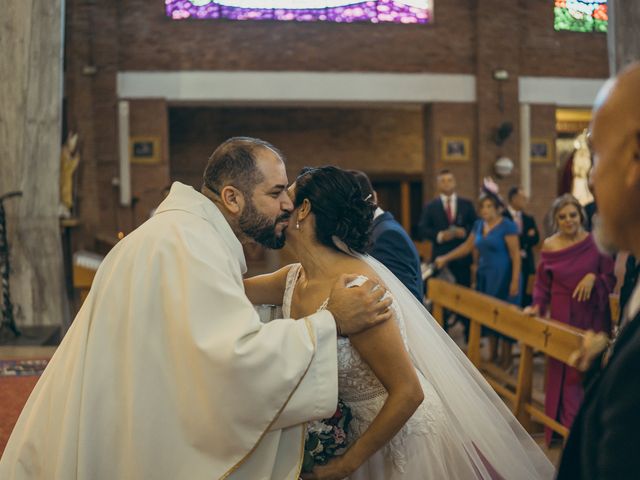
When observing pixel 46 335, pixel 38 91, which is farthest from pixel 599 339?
pixel 38 91

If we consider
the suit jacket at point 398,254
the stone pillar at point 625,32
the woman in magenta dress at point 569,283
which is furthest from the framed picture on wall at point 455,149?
the suit jacket at point 398,254

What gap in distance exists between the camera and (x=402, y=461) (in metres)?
2.47

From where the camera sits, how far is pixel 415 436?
2482mm

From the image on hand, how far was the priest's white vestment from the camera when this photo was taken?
6.49 feet

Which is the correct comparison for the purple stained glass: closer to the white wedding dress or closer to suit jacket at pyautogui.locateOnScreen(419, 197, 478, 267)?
suit jacket at pyautogui.locateOnScreen(419, 197, 478, 267)

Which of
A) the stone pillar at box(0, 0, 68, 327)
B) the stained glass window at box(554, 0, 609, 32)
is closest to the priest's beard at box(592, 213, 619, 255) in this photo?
the stone pillar at box(0, 0, 68, 327)

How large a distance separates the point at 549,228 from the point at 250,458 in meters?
4.31

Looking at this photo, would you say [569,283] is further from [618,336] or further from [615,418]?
[615,418]

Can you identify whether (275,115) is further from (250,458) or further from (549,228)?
(250,458)

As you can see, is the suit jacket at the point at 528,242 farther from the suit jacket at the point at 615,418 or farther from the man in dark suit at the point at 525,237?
the suit jacket at the point at 615,418

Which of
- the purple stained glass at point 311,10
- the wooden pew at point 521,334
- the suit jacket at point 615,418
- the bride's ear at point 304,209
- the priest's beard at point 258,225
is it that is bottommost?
the wooden pew at point 521,334

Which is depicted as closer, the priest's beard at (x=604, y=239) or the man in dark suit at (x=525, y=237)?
the priest's beard at (x=604, y=239)

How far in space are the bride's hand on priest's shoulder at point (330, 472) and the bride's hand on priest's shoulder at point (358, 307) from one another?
41 centimetres

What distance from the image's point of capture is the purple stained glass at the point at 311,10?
41.2 feet
